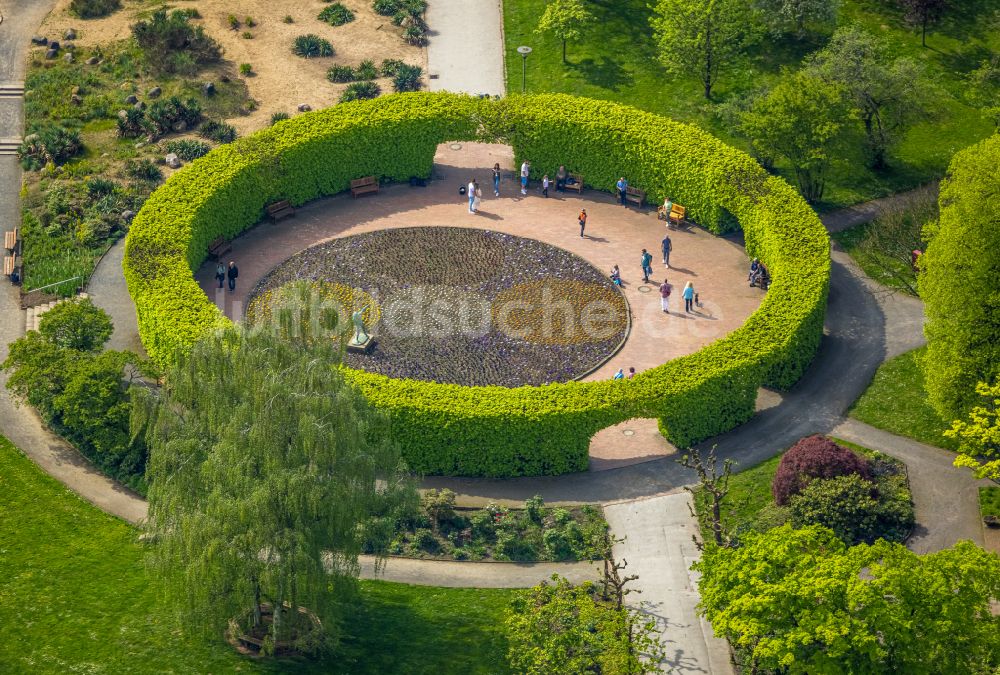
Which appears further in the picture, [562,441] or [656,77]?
[656,77]

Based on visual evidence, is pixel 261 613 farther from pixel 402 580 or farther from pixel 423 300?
pixel 423 300

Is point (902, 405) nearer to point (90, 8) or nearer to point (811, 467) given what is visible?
point (811, 467)

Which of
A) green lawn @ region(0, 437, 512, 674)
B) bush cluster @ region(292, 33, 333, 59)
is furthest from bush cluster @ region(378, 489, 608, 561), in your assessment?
bush cluster @ region(292, 33, 333, 59)

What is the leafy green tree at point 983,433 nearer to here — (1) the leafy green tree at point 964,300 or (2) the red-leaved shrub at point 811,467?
(1) the leafy green tree at point 964,300

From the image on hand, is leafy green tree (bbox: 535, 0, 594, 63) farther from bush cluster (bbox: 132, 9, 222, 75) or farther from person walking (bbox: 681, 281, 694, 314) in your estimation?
person walking (bbox: 681, 281, 694, 314)

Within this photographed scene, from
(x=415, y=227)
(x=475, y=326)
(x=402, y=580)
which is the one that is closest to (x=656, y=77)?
(x=415, y=227)
